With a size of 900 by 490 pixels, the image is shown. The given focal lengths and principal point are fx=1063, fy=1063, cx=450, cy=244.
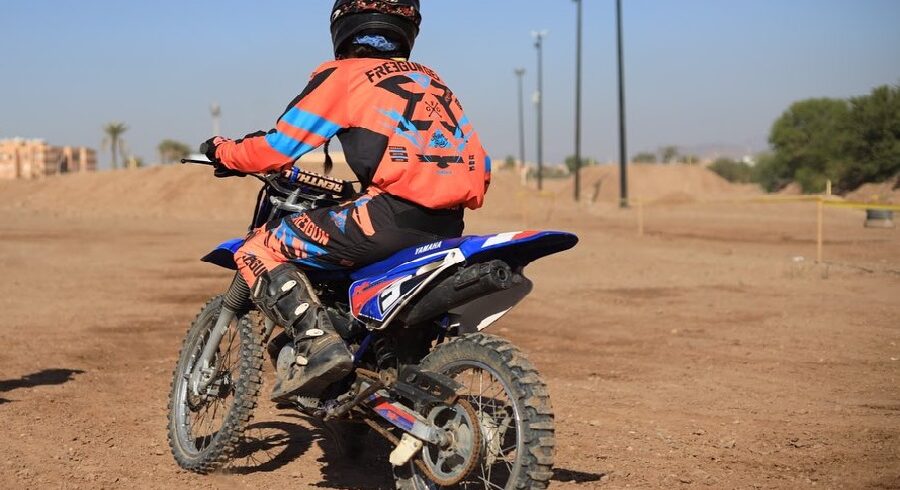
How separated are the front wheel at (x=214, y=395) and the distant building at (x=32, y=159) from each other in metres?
74.4

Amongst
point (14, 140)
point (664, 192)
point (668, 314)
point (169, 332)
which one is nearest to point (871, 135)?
point (664, 192)

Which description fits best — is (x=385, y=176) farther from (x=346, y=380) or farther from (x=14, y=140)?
(x=14, y=140)

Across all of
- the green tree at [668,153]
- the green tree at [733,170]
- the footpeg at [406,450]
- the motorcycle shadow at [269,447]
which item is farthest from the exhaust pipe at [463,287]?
the green tree at [668,153]

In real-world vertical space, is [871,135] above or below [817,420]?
above

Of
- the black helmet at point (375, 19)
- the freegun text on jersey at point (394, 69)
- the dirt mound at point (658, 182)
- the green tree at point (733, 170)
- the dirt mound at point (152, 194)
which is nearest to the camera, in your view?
the freegun text on jersey at point (394, 69)

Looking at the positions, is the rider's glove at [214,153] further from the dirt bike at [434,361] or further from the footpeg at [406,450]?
the footpeg at [406,450]

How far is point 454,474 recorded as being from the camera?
13.5 ft

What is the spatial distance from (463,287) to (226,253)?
1563 mm

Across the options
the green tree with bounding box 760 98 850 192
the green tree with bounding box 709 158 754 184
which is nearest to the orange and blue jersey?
the green tree with bounding box 760 98 850 192

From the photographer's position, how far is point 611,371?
8180 mm

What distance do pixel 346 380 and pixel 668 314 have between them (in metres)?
7.55

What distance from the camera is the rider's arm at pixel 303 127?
4.42m

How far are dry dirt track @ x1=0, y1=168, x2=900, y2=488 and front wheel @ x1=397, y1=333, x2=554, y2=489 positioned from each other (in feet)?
A: 3.20

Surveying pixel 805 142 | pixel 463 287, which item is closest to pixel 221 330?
pixel 463 287
